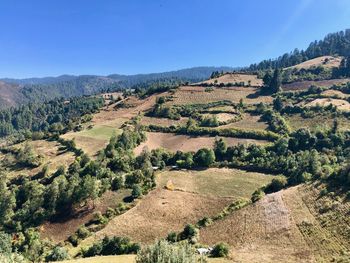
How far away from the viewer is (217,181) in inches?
4609

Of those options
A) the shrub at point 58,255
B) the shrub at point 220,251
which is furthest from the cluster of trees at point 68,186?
the shrub at point 220,251

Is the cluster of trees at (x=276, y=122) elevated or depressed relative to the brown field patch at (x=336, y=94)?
depressed

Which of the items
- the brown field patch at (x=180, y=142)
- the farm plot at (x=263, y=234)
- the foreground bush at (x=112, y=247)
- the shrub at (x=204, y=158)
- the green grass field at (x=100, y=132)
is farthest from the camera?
the green grass field at (x=100, y=132)

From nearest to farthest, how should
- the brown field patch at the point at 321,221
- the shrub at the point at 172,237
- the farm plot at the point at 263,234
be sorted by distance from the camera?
1. the brown field patch at the point at 321,221
2. the farm plot at the point at 263,234
3. the shrub at the point at 172,237

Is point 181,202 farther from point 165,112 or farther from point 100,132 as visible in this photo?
point 165,112

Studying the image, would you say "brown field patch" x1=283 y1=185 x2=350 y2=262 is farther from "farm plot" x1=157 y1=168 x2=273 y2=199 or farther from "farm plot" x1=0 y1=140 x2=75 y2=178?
"farm plot" x1=0 y1=140 x2=75 y2=178

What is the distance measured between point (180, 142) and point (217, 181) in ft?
134

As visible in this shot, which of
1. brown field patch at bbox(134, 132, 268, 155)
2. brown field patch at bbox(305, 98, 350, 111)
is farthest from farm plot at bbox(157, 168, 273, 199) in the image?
brown field patch at bbox(305, 98, 350, 111)

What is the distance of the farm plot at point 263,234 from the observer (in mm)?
68250

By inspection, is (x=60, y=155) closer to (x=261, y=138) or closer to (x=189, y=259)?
(x=261, y=138)

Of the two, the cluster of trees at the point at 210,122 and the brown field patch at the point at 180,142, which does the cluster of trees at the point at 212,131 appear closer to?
the brown field patch at the point at 180,142

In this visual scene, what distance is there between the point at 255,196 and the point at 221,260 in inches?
1458

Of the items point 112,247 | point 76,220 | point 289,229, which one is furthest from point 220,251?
point 76,220

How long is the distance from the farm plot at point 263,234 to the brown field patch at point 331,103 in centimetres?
8994
